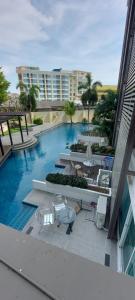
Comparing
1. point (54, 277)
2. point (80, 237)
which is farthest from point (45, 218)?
point (54, 277)

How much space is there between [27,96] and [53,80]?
25.8 metres

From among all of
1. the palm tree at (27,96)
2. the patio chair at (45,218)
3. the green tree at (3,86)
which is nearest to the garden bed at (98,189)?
the patio chair at (45,218)

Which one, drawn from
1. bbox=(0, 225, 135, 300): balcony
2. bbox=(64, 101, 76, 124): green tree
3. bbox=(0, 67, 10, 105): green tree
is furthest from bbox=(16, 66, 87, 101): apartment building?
bbox=(0, 225, 135, 300): balcony

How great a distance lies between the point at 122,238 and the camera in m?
4.52

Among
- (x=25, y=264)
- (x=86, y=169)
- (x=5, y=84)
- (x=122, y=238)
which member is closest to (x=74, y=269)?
(x=25, y=264)

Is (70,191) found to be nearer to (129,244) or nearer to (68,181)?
(68,181)

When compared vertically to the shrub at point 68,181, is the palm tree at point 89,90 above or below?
above

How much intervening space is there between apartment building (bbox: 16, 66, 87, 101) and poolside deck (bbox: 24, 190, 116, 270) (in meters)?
44.0

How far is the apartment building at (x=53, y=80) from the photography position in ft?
145

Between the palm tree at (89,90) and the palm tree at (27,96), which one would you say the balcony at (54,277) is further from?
the palm tree at (27,96)

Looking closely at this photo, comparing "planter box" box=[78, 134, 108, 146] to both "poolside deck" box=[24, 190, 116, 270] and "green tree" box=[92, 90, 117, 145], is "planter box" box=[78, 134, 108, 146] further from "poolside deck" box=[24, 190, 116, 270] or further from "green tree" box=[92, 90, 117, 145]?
"poolside deck" box=[24, 190, 116, 270]

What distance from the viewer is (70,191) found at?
7.05 metres

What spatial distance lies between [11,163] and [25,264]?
39.5 ft

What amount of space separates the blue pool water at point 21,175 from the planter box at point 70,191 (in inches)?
45.4
